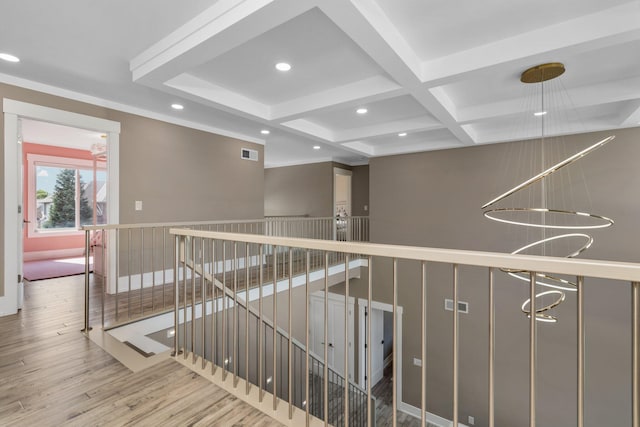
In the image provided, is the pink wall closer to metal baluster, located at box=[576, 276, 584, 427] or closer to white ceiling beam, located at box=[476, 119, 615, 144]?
white ceiling beam, located at box=[476, 119, 615, 144]

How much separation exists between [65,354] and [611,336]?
6.81 m

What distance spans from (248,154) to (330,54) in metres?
3.43

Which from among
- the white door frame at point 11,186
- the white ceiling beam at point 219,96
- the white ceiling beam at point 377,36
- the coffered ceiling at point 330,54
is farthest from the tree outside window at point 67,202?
the white ceiling beam at point 377,36

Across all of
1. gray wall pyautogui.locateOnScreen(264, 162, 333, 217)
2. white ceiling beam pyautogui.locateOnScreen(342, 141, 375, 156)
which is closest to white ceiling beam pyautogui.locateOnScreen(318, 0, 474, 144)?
white ceiling beam pyautogui.locateOnScreen(342, 141, 375, 156)

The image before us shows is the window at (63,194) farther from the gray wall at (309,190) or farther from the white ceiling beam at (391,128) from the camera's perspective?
the white ceiling beam at (391,128)

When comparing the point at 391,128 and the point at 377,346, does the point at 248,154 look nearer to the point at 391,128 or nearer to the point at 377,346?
the point at 391,128

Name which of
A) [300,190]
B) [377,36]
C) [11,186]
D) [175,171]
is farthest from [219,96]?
[300,190]

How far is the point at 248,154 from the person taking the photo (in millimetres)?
5824

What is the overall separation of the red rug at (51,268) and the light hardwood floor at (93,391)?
114 inches

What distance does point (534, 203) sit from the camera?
5070mm

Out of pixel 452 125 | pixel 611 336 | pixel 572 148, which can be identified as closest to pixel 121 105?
pixel 452 125

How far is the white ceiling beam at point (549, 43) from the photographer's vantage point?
211 cm

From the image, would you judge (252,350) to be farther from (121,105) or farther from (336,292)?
(121,105)

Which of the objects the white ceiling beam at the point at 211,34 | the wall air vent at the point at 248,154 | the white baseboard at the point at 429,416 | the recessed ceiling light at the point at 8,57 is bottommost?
the white baseboard at the point at 429,416
